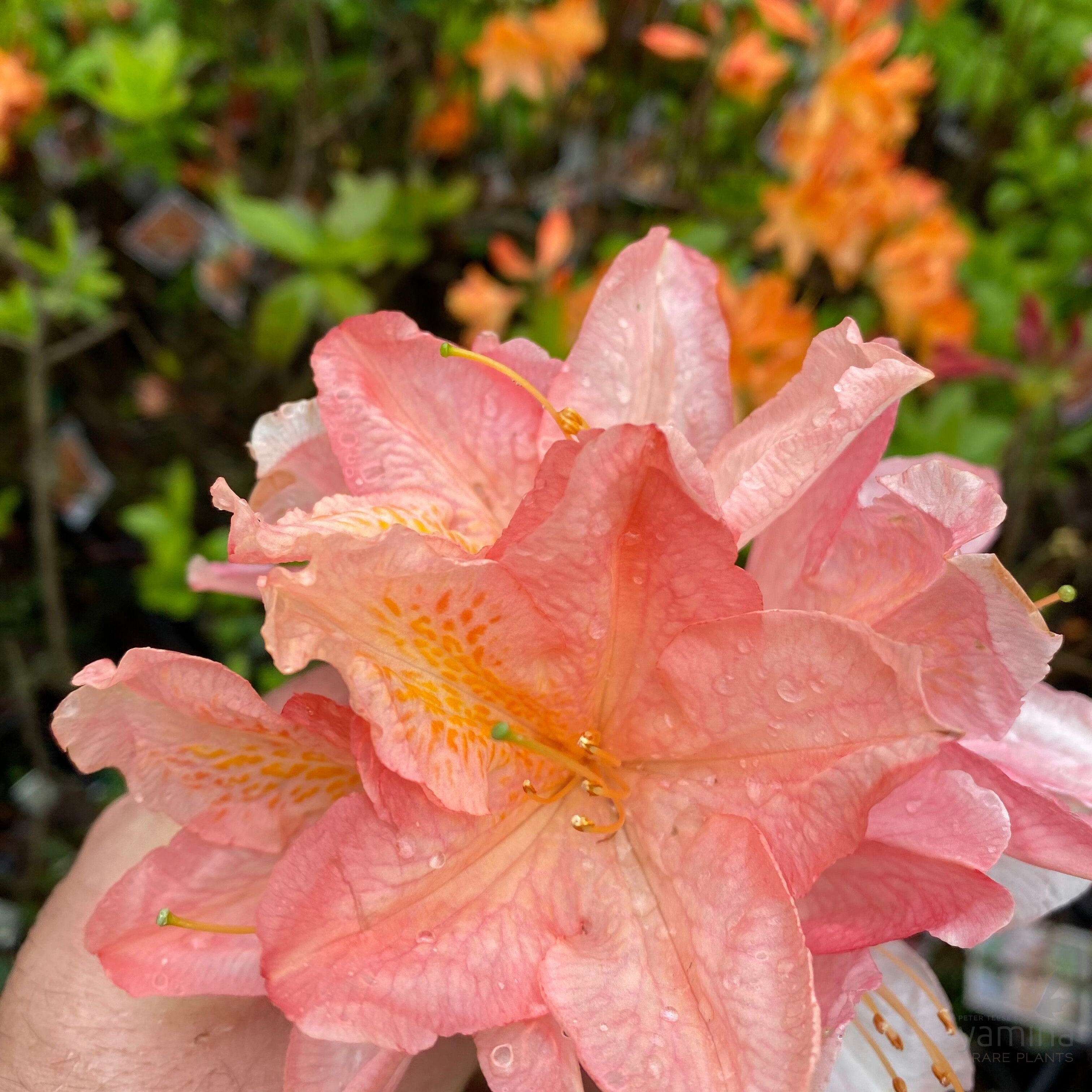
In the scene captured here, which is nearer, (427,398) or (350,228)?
(427,398)

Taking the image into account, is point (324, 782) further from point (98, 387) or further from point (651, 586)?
point (98, 387)

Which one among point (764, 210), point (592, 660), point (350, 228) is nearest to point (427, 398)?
point (592, 660)

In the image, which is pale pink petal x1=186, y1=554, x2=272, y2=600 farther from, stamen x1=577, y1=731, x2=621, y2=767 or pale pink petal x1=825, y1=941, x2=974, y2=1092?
pale pink petal x1=825, y1=941, x2=974, y2=1092

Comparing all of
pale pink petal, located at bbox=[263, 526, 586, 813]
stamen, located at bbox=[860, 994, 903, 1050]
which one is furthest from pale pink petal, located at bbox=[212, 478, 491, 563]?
stamen, located at bbox=[860, 994, 903, 1050]

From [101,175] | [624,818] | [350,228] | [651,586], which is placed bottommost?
[101,175]

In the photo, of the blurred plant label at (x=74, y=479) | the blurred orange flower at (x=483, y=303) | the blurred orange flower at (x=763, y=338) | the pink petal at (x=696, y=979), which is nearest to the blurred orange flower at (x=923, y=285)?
the blurred orange flower at (x=763, y=338)

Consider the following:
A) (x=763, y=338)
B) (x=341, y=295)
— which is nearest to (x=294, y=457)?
(x=763, y=338)

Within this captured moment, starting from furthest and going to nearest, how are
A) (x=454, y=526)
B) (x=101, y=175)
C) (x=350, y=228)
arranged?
(x=101, y=175) < (x=350, y=228) < (x=454, y=526)
